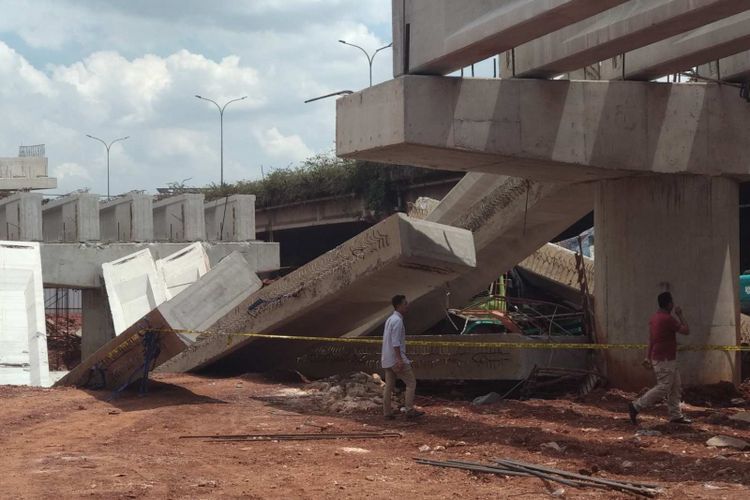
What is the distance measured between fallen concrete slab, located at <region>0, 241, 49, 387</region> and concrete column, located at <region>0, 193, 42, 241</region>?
13.9 feet

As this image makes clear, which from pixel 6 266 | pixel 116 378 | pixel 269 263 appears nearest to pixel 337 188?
pixel 269 263

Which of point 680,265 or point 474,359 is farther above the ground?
point 680,265

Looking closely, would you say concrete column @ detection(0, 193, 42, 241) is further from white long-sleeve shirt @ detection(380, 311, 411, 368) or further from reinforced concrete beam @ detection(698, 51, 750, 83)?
reinforced concrete beam @ detection(698, 51, 750, 83)

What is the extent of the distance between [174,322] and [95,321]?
13.6 metres

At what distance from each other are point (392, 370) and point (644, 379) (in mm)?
3958

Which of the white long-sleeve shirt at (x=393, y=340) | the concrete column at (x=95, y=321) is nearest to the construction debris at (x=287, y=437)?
the white long-sleeve shirt at (x=393, y=340)

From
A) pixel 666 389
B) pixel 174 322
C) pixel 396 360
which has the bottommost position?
pixel 666 389

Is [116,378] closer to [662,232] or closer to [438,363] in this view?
[438,363]

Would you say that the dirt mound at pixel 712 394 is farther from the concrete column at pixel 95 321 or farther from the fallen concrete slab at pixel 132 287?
the concrete column at pixel 95 321

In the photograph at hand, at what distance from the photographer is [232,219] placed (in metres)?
31.2

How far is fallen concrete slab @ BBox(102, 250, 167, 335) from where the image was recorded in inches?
1003

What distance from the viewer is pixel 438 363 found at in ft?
55.8

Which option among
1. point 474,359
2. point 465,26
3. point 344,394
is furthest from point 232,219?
point 465,26

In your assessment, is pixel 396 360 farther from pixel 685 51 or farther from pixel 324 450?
pixel 685 51
